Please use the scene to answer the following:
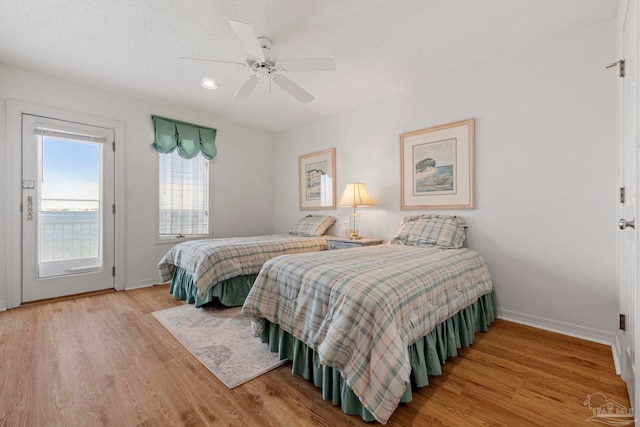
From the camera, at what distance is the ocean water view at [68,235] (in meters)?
3.18

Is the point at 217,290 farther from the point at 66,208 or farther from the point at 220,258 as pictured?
the point at 66,208

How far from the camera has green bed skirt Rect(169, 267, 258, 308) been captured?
9.51 feet

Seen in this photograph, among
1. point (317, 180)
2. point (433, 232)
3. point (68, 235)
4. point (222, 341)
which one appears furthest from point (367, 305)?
point (68, 235)

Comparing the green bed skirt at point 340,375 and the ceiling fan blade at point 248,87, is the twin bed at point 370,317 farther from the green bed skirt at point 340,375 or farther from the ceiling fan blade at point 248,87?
the ceiling fan blade at point 248,87

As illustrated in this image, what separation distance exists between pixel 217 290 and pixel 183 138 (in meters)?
2.40

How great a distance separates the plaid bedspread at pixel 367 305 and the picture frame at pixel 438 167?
0.95 m

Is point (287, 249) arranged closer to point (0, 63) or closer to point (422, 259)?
point (422, 259)

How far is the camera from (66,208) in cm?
328

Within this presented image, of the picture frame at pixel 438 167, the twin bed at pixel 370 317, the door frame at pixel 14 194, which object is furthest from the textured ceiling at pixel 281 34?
the twin bed at pixel 370 317

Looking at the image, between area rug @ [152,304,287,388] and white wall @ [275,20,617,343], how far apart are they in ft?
7.44

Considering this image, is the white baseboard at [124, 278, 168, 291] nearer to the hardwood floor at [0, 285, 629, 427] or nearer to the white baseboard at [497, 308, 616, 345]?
the hardwood floor at [0, 285, 629, 427]

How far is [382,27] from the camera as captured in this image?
7.48ft

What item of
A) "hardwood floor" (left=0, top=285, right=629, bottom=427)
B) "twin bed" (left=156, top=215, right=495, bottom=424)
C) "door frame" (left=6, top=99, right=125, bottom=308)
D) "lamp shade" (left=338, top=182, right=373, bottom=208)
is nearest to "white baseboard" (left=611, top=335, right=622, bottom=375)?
"hardwood floor" (left=0, top=285, right=629, bottom=427)

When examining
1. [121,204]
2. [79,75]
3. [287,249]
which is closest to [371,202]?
[287,249]
